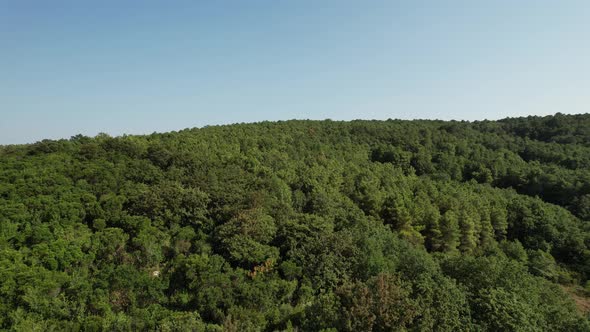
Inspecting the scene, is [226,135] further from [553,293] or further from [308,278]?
[553,293]

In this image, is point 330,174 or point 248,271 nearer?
point 248,271

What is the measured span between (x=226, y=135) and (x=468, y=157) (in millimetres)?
48144

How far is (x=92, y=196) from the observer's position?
32.5m

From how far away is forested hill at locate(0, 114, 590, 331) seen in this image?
19234 mm

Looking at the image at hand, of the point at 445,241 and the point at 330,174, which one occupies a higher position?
the point at 330,174

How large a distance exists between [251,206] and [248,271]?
27.3ft

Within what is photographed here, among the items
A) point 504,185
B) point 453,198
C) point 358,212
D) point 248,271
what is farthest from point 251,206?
point 504,185

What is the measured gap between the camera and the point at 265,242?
29.4 meters

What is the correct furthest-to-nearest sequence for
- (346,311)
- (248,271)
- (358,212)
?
(358,212), (248,271), (346,311)

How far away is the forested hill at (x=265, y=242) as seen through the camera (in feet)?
63.1

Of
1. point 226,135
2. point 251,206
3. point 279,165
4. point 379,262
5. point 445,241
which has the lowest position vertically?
point 445,241

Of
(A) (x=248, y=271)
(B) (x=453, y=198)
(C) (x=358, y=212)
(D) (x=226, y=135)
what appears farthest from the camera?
(D) (x=226, y=135)

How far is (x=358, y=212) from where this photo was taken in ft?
125

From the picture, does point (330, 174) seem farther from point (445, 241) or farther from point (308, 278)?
point (308, 278)
